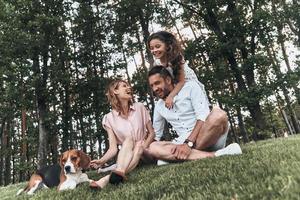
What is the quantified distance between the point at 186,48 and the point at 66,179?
17.4 meters

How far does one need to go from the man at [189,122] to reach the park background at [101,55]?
1415 cm

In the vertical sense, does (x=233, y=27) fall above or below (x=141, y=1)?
below

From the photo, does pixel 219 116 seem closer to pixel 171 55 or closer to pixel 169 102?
pixel 169 102

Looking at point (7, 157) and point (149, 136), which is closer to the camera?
point (149, 136)

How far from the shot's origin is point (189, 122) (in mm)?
6398

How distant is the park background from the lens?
21.0 metres

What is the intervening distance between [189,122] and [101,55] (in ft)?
76.0

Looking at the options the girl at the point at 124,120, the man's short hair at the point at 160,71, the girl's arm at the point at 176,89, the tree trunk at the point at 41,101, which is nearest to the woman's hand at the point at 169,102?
the girl's arm at the point at 176,89

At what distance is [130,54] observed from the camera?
106 ft

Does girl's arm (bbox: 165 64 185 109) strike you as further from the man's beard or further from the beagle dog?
the beagle dog

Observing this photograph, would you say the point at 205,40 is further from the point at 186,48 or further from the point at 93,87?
the point at 93,87

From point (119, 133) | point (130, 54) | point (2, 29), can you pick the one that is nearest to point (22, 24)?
point (2, 29)

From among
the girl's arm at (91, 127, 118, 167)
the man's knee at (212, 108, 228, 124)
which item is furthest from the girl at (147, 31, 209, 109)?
the girl's arm at (91, 127, 118, 167)

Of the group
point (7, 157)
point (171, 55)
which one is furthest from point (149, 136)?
point (7, 157)
